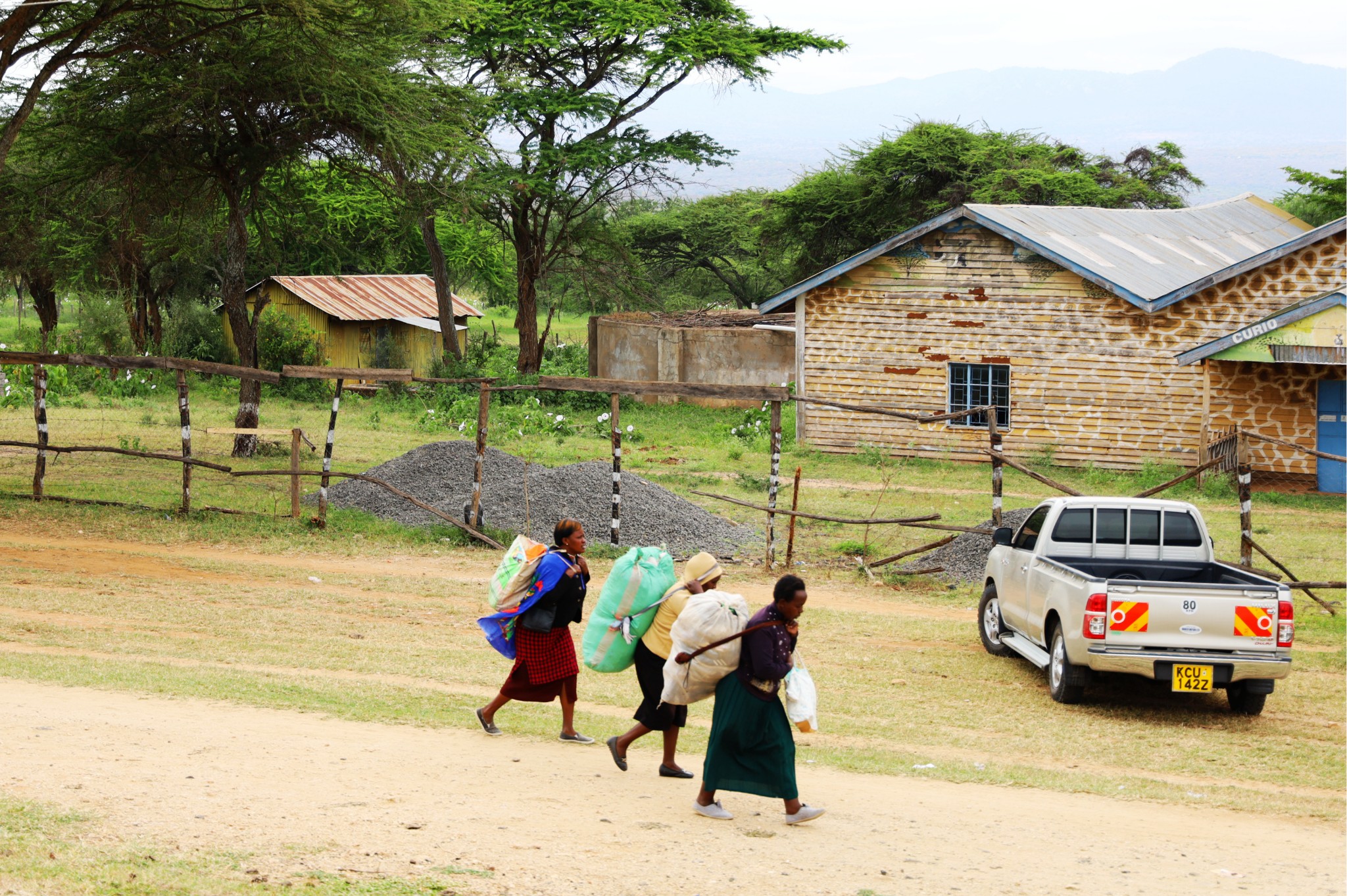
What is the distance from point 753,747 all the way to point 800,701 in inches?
14.2

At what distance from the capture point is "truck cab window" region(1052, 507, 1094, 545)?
1163cm

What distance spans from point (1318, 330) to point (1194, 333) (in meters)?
2.75

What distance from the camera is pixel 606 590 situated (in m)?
7.62

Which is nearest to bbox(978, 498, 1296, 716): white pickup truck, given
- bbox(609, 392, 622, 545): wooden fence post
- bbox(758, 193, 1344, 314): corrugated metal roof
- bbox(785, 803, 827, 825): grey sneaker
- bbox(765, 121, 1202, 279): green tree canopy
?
bbox(785, 803, 827, 825): grey sneaker

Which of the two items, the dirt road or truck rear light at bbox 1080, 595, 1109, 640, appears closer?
the dirt road

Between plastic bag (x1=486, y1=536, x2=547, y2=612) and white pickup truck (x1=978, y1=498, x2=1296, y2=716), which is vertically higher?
plastic bag (x1=486, y1=536, x2=547, y2=612)

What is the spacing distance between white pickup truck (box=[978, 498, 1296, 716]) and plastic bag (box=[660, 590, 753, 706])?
13.4 feet

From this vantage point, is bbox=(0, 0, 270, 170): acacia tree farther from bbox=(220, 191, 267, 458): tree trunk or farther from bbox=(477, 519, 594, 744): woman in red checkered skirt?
bbox=(477, 519, 594, 744): woman in red checkered skirt

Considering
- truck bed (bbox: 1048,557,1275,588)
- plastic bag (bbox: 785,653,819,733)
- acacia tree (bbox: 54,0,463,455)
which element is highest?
acacia tree (bbox: 54,0,463,455)

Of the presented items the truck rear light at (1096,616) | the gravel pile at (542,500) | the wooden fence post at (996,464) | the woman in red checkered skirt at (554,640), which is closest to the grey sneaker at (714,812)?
the woman in red checkered skirt at (554,640)

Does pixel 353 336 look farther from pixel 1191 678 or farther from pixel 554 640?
pixel 1191 678

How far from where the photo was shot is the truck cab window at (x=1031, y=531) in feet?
39.2

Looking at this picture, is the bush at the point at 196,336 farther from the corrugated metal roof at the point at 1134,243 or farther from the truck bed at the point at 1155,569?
the truck bed at the point at 1155,569

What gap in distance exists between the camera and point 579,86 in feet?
124
